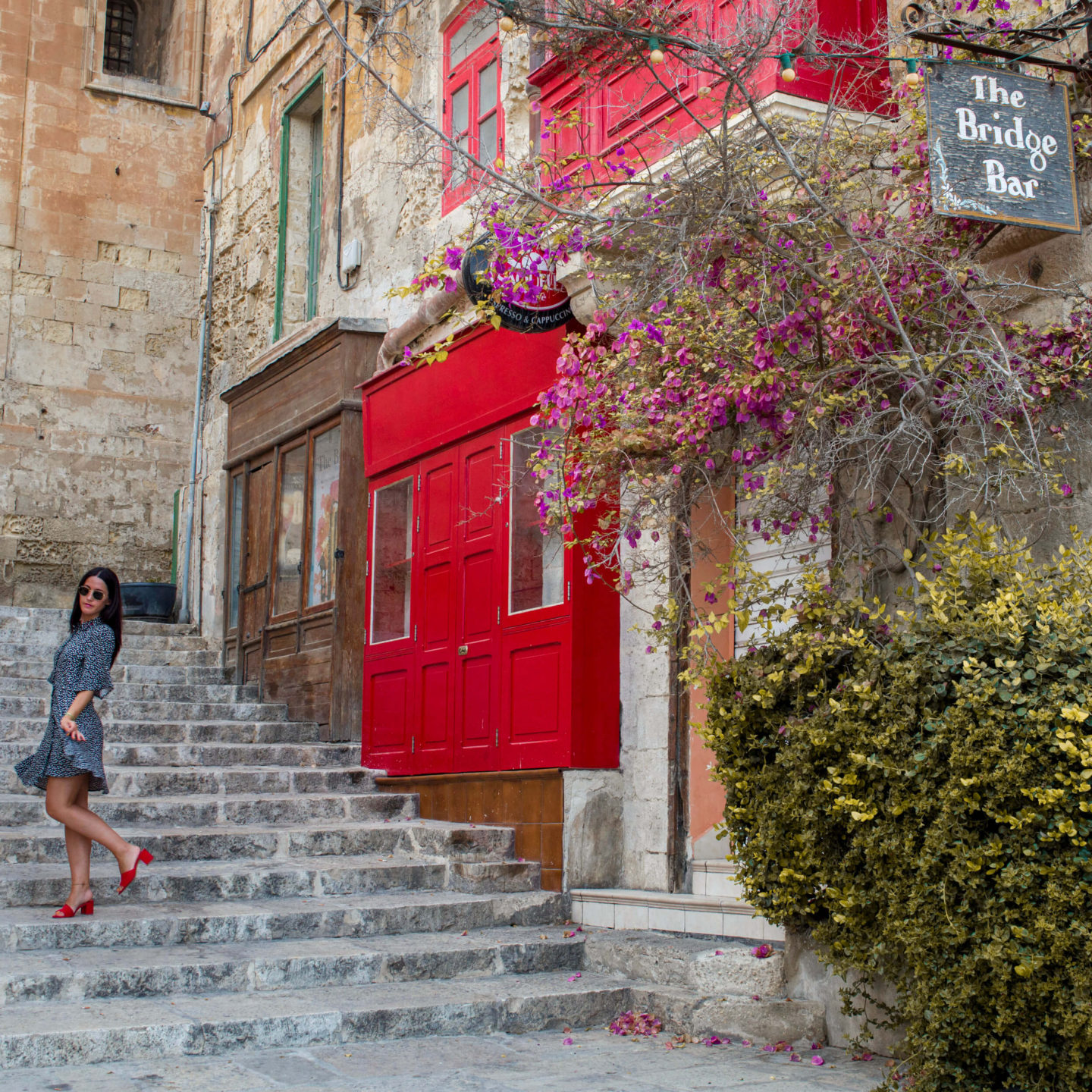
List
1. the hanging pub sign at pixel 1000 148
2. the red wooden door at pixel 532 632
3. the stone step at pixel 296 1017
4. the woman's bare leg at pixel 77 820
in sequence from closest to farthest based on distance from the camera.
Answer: the stone step at pixel 296 1017 → the hanging pub sign at pixel 1000 148 → the woman's bare leg at pixel 77 820 → the red wooden door at pixel 532 632

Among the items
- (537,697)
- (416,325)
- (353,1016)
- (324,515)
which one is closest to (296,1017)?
(353,1016)

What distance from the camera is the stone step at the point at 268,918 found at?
211 inches

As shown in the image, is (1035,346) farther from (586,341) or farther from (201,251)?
(201,251)

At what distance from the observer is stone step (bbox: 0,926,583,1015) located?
15.9ft

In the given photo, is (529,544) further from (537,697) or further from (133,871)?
(133,871)

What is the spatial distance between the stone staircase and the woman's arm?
77 centimetres

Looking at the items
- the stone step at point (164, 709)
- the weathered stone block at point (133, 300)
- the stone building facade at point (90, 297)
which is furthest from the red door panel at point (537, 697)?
the weathered stone block at point (133, 300)

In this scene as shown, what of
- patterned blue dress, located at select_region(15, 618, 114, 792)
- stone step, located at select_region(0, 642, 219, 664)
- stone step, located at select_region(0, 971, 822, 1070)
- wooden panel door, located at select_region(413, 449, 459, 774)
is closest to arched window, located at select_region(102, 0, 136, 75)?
stone step, located at select_region(0, 642, 219, 664)

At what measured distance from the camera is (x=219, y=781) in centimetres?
790

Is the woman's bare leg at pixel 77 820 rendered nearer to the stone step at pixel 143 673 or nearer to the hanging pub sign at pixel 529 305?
the hanging pub sign at pixel 529 305

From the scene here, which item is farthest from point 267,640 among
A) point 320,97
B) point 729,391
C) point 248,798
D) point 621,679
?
point 729,391

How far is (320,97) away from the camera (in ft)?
38.5

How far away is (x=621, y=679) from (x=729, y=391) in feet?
7.57

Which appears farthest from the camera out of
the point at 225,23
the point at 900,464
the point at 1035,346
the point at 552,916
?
the point at 225,23
